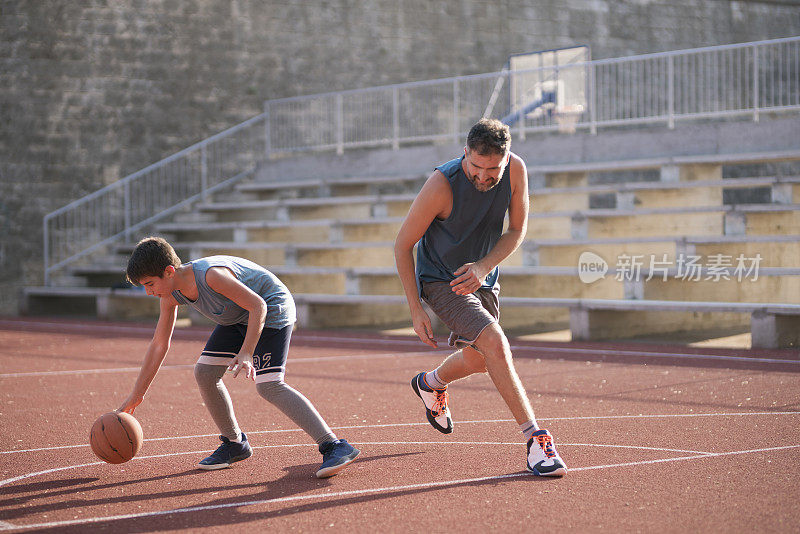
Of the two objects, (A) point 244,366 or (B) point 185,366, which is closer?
(A) point 244,366

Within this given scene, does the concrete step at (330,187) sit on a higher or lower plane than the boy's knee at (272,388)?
higher

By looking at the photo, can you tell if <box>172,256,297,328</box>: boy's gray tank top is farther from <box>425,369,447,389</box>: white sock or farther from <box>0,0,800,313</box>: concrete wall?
<box>0,0,800,313</box>: concrete wall

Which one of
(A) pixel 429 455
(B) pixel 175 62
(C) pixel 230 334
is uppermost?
(B) pixel 175 62

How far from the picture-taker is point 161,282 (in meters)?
5.21

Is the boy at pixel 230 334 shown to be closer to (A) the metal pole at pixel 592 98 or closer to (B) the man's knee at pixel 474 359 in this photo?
(B) the man's knee at pixel 474 359

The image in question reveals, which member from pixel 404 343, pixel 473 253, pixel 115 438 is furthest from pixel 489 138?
pixel 404 343

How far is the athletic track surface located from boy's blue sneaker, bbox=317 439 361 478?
57 mm

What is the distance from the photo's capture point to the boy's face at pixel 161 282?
5.20 m

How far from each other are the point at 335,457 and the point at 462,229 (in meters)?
1.38

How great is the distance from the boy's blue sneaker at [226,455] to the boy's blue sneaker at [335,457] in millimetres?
562

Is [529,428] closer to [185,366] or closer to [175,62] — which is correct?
[185,366]

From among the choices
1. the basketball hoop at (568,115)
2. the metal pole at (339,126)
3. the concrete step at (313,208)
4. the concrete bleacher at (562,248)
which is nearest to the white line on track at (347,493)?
the concrete bleacher at (562,248)

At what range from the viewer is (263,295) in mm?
5535

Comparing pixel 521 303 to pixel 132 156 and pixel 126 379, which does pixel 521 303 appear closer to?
pixel 126 379
